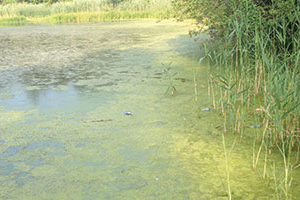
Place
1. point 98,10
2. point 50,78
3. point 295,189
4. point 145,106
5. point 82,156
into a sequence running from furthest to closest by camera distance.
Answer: point 98,10 < point 50,78 < point 145,106 < point 82,156 < point 295,189

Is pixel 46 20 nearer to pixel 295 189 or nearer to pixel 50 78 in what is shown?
pixel 50 78

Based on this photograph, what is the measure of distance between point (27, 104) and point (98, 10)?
10739mm

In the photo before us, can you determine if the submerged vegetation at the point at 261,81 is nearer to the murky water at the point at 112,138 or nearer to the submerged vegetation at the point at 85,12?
the murky water at the point at 112,138

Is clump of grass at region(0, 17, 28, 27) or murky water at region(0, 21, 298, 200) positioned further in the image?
clump of grass at region(0, 17, 28, 27)

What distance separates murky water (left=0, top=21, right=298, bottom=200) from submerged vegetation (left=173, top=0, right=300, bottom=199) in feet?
0.46

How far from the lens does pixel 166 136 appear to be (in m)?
2.20

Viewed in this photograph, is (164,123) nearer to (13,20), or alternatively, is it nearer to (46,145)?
(46,145)

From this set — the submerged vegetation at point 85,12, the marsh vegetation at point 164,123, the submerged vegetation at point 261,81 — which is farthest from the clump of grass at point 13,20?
the submerged vegetation at point 261,81

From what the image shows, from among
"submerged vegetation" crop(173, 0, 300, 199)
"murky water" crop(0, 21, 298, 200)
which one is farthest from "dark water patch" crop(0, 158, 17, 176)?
"submerged vegetation" crop(173, 0, 300, 199)

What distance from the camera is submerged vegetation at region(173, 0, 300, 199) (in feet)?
5.82

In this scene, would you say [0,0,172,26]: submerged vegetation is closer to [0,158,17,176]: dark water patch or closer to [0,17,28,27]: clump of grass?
[0,17,28,27]: clump of grass

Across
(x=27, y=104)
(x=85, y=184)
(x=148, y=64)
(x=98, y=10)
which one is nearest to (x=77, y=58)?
(x=148, y=64)

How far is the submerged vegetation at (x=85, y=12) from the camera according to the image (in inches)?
492

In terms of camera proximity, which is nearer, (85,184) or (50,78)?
(85,184)
